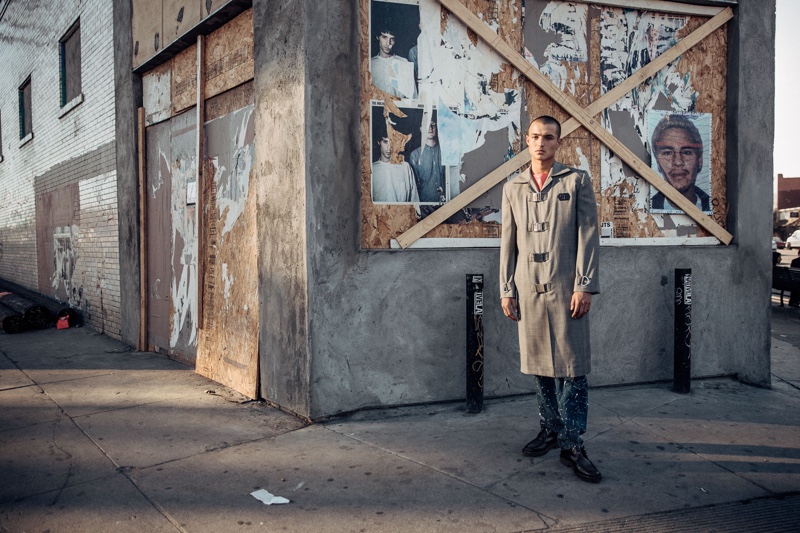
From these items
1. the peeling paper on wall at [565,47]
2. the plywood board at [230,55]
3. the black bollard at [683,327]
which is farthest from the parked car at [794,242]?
the plywood board at [230,55]

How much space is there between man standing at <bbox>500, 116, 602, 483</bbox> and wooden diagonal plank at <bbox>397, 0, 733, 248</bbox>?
1.24 meters

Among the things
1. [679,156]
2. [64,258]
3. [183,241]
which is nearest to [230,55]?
[183,241]

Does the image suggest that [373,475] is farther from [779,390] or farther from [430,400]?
[779,390]

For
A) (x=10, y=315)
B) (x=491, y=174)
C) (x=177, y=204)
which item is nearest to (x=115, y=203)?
(x=177, y=204)

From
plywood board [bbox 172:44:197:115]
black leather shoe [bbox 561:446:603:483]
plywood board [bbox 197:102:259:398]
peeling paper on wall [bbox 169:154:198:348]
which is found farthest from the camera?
peeling paper on wall [bbox 169:154:198:348]

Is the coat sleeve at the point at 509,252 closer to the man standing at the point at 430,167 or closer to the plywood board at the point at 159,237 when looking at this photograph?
the man standing at the point at 430,167

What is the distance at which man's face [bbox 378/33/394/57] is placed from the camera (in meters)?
4.89

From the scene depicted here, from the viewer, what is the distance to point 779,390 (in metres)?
5.75

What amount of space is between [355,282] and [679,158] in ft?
11.1

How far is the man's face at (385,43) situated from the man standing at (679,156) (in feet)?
8.67

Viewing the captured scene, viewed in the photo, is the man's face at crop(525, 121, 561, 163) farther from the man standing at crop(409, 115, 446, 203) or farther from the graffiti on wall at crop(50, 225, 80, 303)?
the graffiti on wall at crop(50, 225, 80, 303)

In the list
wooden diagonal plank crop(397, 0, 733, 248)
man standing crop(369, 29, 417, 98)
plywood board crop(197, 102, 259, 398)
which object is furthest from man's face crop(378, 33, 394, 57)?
plywood board crop(197, 102, 259, 398)

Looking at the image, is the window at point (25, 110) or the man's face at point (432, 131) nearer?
the man's face at point (432, 131)

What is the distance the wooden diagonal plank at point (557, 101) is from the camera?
5.01m
